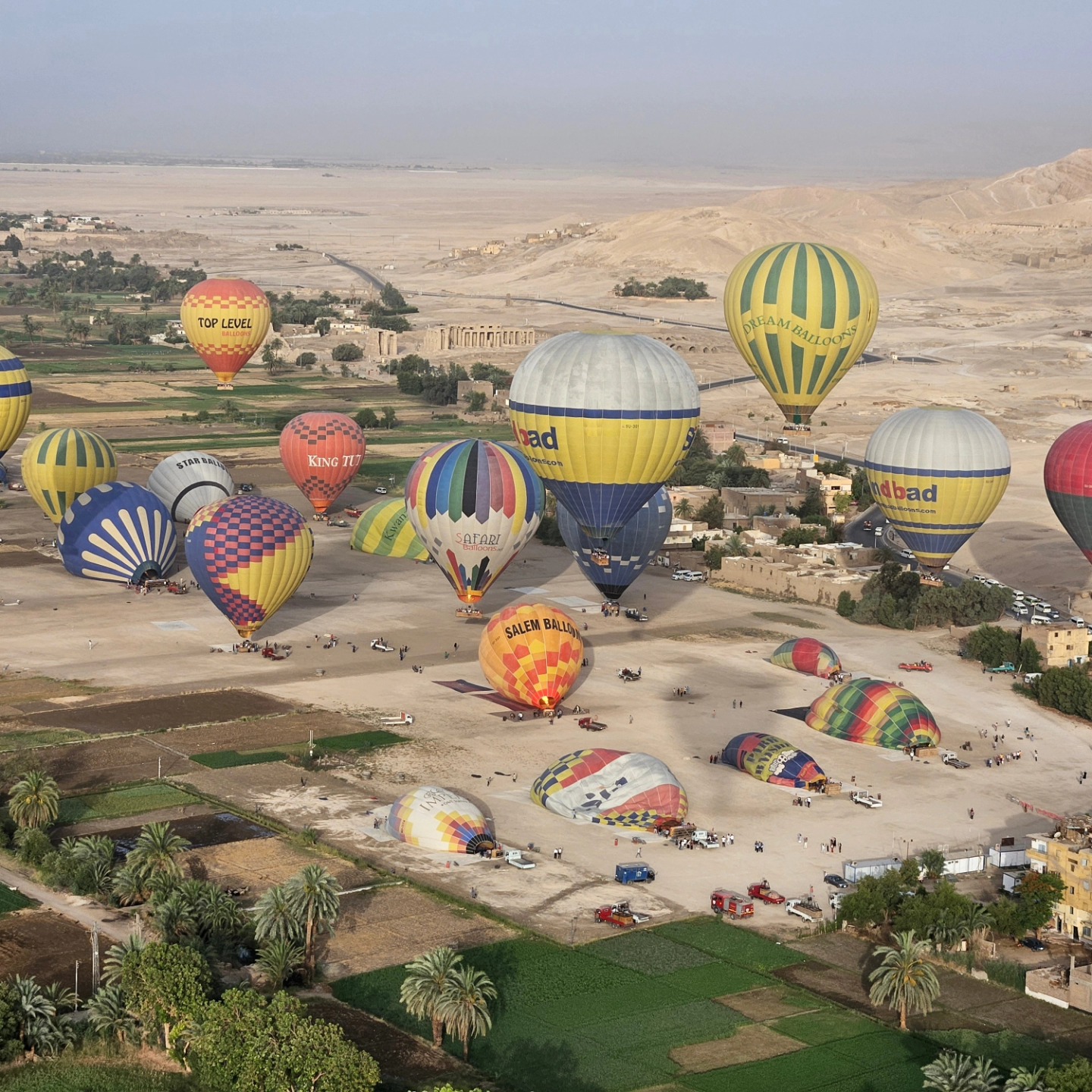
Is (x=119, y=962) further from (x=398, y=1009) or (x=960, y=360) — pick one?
(x=960, y=360)

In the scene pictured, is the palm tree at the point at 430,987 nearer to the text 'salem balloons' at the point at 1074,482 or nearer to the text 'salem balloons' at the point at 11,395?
the text 'salem balloons' at the point at 1074,482


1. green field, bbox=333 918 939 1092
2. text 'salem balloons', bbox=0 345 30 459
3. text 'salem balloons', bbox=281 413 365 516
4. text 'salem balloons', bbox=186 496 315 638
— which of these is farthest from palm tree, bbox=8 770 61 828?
text 'salem balloons', bbox=0 345 30 459

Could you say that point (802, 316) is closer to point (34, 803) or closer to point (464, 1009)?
point (34, 803)

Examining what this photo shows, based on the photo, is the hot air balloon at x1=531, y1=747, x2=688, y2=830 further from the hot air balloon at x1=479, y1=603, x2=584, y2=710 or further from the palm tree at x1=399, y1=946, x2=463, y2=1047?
the palm tree at x1=399, y1=946, x2=463, y2=1047

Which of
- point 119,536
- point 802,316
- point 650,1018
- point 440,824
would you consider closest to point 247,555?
point 119,536

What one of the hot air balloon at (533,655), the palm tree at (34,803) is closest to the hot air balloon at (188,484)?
the hot air balloon at (533,655)

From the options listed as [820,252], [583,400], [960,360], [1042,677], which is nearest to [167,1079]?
[583,400]
